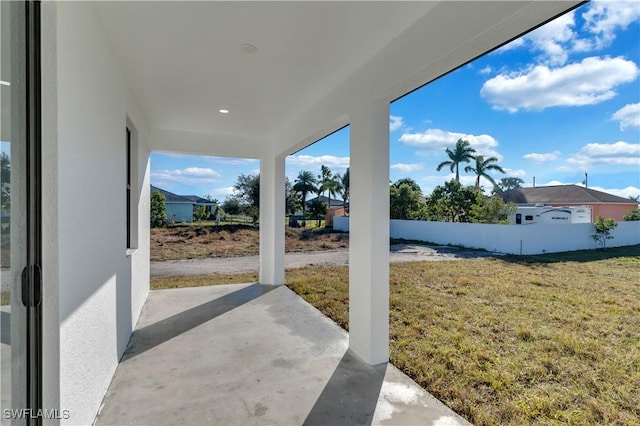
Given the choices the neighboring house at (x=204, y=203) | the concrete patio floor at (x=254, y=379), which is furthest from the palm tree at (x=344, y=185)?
the concrete patio floor at (x=254, y=379)

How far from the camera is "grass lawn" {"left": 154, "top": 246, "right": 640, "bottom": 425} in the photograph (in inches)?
91.5

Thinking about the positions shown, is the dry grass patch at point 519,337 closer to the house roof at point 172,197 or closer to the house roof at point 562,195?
the house roof at point 562,195

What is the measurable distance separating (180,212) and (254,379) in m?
8.38

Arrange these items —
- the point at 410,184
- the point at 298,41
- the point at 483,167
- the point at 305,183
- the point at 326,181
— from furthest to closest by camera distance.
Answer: the point at 326,181
the point at 305,183
the point at 483,167
the point at 410,184
the point at 298,41

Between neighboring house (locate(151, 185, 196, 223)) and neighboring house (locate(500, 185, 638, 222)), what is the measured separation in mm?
12629

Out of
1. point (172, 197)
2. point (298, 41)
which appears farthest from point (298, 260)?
point (298, 41)

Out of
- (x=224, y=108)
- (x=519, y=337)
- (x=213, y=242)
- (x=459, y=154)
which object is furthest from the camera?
(x=459, y=154)

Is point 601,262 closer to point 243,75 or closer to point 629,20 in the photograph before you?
point 629,20

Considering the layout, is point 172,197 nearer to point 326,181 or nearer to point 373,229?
point 373,229

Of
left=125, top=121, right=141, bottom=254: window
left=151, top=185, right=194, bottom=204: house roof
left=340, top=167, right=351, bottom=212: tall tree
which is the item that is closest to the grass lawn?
→ left=125, top=121, right=141, bottom=254: window

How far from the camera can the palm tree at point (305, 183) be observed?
63.5ft

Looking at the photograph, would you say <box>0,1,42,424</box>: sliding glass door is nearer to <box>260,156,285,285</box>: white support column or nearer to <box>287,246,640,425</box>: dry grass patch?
<box>287,246,640,425</box>: dry grass patch

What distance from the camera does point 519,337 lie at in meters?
3.56

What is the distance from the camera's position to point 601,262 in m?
7.35
